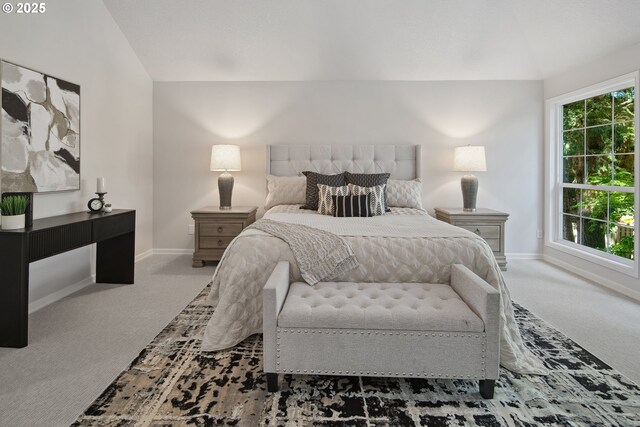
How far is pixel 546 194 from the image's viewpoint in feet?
15.8

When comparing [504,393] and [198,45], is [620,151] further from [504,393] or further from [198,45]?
[198,45]

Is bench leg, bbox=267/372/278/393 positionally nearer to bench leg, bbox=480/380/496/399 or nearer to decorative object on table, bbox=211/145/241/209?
bench leg, bbox=480/380/496/399

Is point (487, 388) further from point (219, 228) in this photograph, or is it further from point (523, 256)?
point (523, 256)

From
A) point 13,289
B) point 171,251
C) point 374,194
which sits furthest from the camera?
point 171,251

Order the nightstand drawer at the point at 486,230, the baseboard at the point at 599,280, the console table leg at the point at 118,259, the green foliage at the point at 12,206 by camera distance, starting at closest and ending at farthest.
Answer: the green foliage at the point at 12,206 → the baseboard at the point at 599,280 → the console table leg at the point at 118,259 → the nightstand drawer at the point at 486,230

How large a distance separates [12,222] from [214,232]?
6.93ft

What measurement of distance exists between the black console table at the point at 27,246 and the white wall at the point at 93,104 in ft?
1.52

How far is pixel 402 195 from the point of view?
4.41 metres

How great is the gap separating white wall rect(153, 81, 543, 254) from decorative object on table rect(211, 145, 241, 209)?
361 mm

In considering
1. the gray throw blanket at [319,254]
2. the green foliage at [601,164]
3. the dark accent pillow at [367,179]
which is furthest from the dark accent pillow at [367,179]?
the green foliage at [601,164]

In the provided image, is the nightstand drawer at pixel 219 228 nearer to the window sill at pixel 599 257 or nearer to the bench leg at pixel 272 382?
the bench leg at pixel 272 382

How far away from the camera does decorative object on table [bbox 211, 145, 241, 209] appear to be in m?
4.53

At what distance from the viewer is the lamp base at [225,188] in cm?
459

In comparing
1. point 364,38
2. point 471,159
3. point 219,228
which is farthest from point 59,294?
point 471,159
